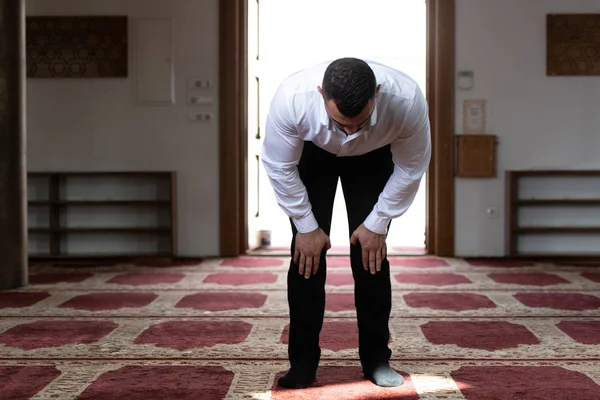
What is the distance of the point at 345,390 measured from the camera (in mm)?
2328

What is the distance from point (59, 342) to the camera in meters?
3.08

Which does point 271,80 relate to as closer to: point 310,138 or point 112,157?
point 112,157

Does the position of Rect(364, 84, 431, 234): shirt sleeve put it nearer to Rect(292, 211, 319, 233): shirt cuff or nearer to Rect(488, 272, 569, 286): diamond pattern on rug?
Rect(292, 211, 319, 233): shirt cuff

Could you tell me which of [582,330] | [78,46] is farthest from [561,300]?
[78,46]

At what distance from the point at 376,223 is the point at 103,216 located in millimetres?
4550

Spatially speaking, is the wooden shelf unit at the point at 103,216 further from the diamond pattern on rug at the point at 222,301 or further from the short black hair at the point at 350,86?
the short black hair at the point at 350,86

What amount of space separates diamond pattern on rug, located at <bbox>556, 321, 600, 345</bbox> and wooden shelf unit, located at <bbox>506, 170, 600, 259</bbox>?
9.12 ft

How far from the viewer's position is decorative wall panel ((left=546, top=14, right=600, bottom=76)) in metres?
6.11

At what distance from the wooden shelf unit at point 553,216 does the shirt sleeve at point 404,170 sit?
4.18 m

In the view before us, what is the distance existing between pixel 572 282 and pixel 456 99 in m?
2.01

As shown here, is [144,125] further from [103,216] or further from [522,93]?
[522,93]

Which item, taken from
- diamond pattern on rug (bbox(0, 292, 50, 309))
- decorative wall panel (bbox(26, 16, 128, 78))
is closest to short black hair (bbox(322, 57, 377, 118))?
diamond pattern on rug (bbox(0, 292, 50, 309))

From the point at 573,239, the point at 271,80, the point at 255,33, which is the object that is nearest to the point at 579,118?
the point at 573,239

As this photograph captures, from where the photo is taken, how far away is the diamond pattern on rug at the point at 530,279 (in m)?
4.79
